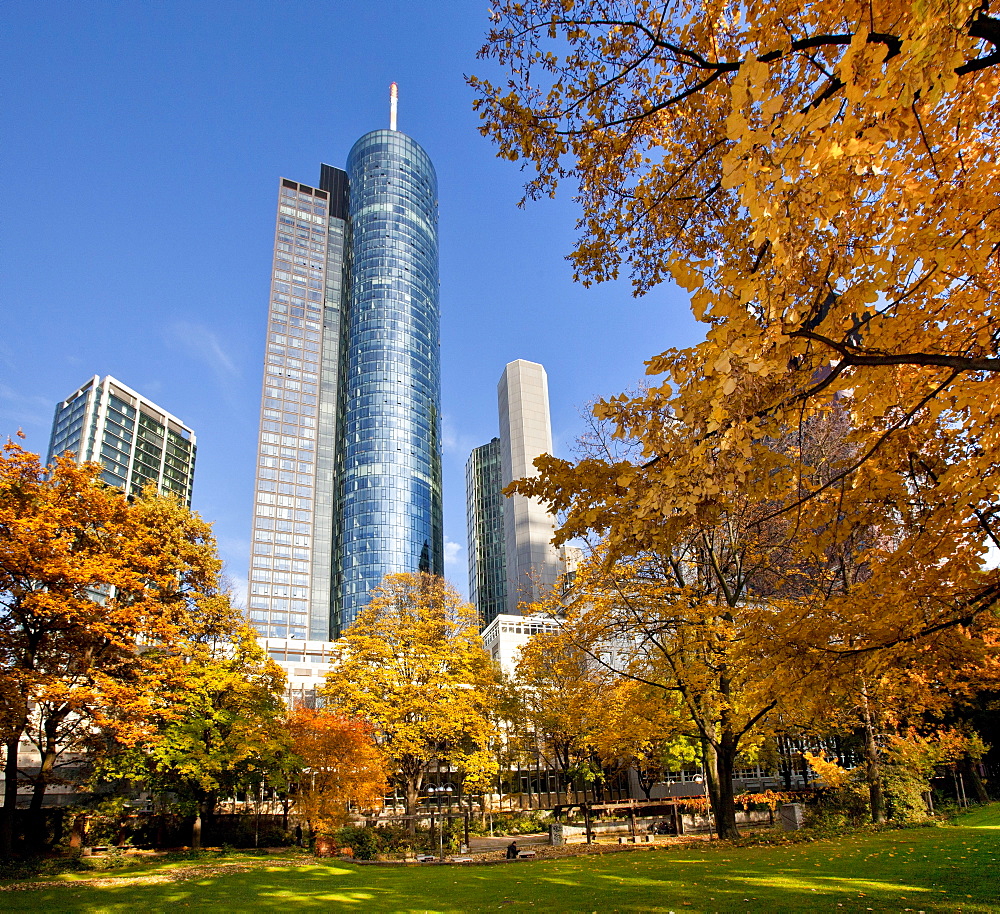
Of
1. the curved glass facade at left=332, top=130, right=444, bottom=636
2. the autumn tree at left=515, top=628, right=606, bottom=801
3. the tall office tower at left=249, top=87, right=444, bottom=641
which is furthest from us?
the tall office tower at left=249, top=87, right=444, bottom=641

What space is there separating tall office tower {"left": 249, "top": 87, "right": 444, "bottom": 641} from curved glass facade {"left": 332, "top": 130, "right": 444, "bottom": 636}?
0.26 meters

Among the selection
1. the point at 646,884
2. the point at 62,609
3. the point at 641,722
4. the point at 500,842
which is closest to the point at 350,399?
the point at 500,842

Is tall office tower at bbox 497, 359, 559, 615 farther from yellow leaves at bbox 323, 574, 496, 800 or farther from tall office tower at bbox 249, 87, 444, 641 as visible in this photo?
yellow leaves at bbox 323, 574, 496, 800

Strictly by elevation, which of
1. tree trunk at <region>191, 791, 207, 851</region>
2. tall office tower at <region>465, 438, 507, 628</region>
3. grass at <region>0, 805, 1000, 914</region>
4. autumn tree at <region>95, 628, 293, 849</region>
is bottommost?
tree trunk at <region>191, 791, 207, 851</region>

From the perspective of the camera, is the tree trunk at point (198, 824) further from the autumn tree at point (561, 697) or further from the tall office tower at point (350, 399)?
the tall office tower at point (350, 399)

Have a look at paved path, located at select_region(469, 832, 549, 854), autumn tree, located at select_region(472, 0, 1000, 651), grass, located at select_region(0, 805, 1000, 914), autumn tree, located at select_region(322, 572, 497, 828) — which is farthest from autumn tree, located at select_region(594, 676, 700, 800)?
autumn tree, located at select_region(472, 0, 1000, 651)

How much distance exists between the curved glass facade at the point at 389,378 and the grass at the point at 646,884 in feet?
279

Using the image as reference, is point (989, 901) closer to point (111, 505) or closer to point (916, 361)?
point (916, 361)

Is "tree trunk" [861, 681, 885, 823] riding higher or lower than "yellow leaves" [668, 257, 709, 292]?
lower

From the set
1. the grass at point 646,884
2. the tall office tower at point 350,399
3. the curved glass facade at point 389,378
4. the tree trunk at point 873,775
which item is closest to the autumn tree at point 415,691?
the grass at point 646,884

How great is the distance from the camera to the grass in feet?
23.2

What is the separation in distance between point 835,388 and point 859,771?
1822 cm

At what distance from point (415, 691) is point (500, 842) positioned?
24.3 feet

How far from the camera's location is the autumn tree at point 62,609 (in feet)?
48.5
